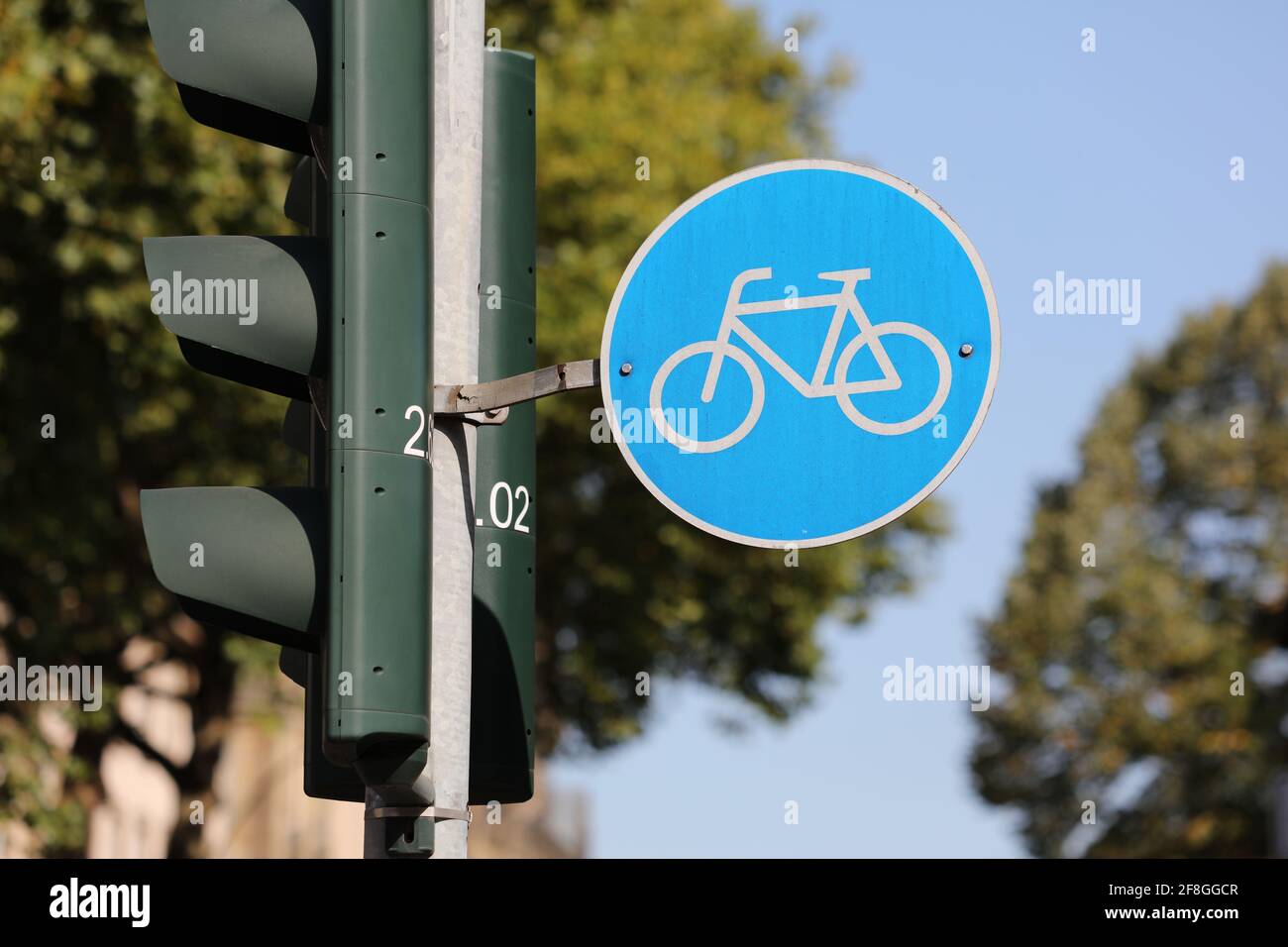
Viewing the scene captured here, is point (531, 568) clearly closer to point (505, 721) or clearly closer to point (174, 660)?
point (505, 721)

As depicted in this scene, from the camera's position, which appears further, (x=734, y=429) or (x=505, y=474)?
(x=505, y=474)

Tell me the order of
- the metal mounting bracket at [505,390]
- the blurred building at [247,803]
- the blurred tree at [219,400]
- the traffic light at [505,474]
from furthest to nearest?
1. the blurred building at [247,803]
2. the blurred tree at [219,400]
3. the traffic light at [505,474]
4. the metal mounting bracket at [505,390]

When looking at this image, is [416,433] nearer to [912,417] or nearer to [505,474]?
[505,474]

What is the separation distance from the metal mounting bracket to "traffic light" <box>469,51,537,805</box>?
265 mm

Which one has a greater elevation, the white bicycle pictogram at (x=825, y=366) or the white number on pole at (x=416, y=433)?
the white bicycle pictogram at (x=825, y=366)

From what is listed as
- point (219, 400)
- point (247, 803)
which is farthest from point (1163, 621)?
point (219, 400)

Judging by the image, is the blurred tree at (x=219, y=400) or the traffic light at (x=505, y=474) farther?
the blurred tree at (x=219, y=400)

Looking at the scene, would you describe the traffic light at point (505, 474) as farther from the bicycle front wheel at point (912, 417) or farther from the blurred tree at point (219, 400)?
the blurred tree at point (219, 400)

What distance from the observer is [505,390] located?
3.49 m

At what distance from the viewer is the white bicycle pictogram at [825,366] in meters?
3.50

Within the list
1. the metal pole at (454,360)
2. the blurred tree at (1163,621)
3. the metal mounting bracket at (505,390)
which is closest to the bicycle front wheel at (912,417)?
the metal mounting bracket at (505,390)

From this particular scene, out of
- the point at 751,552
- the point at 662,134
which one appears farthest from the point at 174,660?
the point at 662,134

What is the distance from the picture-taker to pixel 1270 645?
35.3m

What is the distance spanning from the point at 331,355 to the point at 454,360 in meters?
0.26
